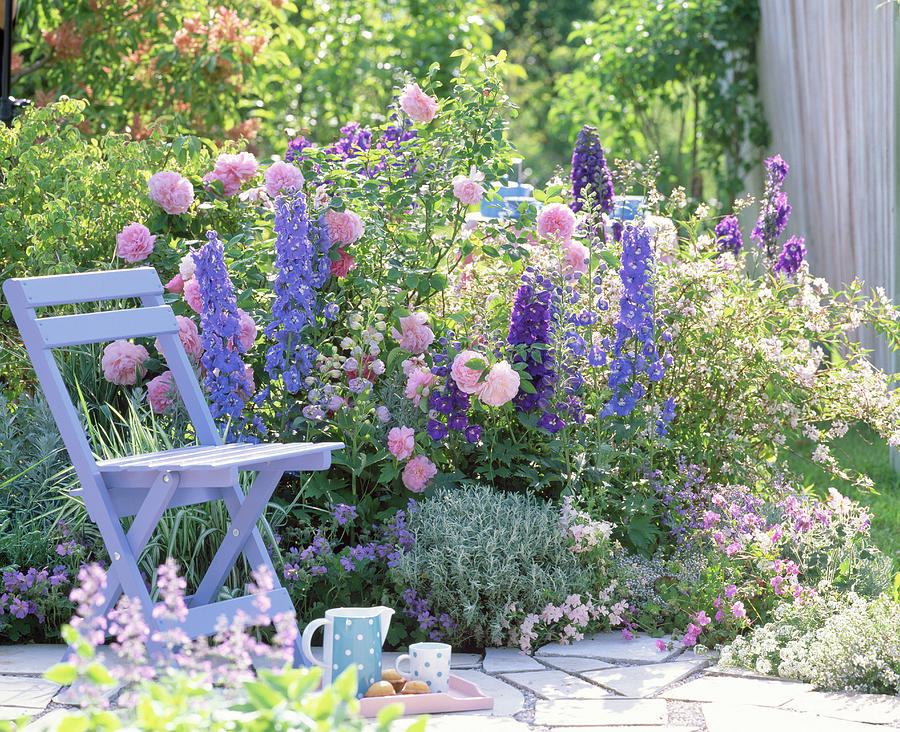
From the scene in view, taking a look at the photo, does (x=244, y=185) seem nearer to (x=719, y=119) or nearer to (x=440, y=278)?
(x=440, y=278)

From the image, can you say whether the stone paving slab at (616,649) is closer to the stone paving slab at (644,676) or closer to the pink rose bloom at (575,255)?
the stone paving slab at (644,676)

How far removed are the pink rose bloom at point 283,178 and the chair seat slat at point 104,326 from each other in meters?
0.72

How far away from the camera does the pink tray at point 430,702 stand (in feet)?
8.31

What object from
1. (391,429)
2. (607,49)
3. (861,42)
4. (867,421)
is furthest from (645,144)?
(391,429)

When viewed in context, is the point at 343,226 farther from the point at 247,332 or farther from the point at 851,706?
the point at 851,706

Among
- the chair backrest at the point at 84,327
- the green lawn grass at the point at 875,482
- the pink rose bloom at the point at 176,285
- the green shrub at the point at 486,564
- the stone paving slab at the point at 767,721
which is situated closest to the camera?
the stone paving slab at the point at 767,721

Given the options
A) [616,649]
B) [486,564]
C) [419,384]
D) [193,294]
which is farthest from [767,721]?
[193,294]

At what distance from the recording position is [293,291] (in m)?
3.44

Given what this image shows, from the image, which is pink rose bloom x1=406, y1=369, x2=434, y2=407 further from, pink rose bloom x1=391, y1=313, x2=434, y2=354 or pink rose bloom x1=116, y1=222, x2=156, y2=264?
pink rose bloom x1=116, y1=222, x2=156, y2=264

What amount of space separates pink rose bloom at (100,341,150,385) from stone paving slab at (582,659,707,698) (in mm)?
1802

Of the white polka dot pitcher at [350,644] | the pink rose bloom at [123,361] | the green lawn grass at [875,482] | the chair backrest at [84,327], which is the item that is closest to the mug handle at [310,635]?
the white polka dot pitcher at [350,644]

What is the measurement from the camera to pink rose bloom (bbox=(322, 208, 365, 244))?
12.0 ft

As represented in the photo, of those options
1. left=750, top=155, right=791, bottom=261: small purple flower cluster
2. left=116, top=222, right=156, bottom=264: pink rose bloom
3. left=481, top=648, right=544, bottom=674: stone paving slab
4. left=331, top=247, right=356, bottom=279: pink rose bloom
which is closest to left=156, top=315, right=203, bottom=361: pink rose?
left=116, top=222, right=156, bottom=264: pink rose bloom

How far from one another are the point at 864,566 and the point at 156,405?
221 cm
